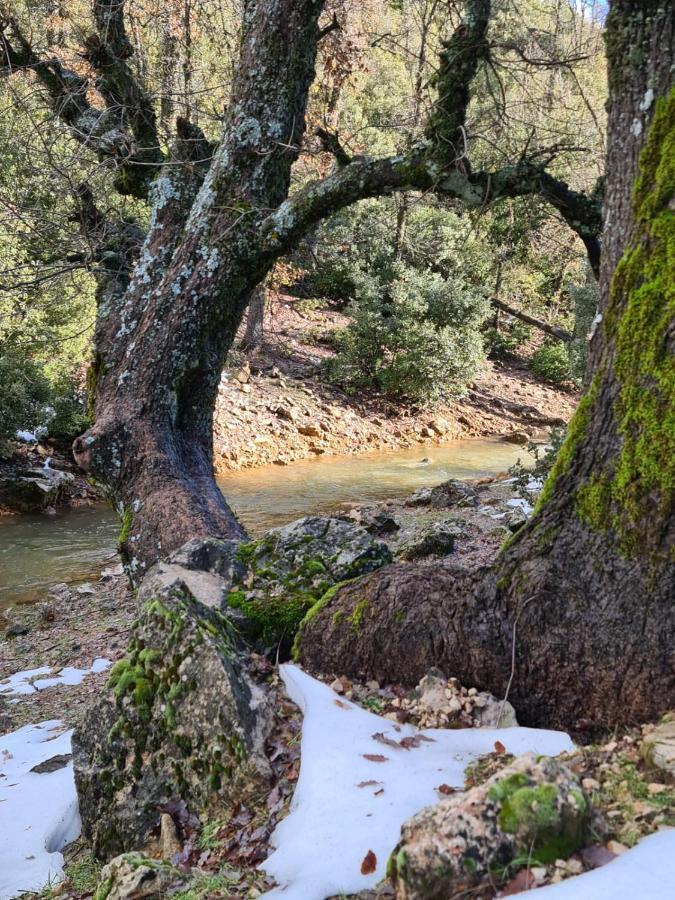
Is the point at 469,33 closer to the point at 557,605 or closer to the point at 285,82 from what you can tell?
the point at 285,82

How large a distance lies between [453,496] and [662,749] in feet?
25.5

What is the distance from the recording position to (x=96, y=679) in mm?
4773

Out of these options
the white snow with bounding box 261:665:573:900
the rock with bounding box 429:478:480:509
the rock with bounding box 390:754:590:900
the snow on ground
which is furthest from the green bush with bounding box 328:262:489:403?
the rock with bounding box 390:754:590:900

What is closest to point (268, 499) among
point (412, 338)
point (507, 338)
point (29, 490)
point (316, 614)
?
point (29, 490)

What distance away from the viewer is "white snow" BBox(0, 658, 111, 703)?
4.75 meters

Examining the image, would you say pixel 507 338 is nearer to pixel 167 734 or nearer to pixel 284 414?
pixel 284 414

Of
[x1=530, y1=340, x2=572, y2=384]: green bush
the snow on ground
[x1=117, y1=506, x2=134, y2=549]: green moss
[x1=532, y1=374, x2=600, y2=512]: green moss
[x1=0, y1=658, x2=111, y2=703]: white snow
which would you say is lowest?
[x1=0, y1=658, x2=111, y2=703]: white snow

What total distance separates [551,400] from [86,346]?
47.7ft

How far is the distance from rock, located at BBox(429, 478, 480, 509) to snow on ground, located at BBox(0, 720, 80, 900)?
6.47m

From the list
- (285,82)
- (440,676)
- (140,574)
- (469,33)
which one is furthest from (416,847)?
(285,82)

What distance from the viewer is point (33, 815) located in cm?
294

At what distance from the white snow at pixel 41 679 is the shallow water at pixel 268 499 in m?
2.42

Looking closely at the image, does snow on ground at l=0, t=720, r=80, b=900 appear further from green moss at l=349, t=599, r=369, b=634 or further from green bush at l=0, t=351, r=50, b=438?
green bush at l=0, t=351, r=50, b=438

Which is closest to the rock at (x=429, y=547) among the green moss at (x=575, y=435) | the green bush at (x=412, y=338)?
the green moss at (x=575, y=435)
